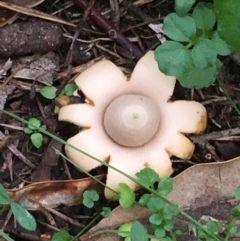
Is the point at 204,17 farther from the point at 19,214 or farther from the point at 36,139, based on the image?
the point at 19,214

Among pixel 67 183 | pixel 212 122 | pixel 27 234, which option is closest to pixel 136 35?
pixel 212 122

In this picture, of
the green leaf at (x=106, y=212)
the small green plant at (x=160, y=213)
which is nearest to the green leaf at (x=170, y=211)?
the small green plant at (x=160, y=213)

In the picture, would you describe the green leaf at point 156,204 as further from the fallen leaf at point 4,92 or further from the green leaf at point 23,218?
the fallen leaf at point 4,92

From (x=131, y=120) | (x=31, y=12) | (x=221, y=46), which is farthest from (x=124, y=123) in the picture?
(x=31, y=12)

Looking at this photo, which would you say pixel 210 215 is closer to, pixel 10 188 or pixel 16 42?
pixel 10 188

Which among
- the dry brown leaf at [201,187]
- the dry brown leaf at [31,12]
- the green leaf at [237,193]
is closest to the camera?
the green leaf at [237,193]
